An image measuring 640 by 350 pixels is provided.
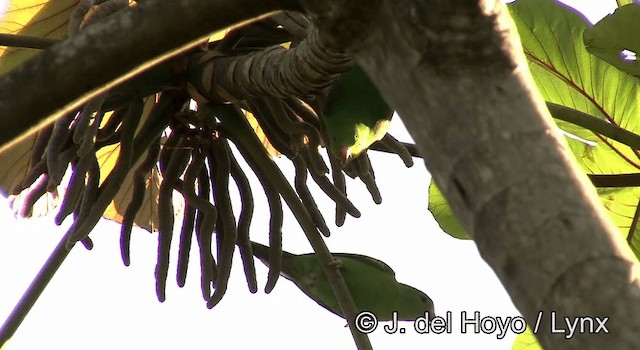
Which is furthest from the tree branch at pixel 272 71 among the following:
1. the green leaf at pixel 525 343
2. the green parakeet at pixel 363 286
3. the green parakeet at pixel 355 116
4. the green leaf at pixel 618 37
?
the green leaf at pixel 525 343

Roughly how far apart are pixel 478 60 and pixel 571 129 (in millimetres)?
1424

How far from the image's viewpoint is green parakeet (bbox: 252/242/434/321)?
1394mm

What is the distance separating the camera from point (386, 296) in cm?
141

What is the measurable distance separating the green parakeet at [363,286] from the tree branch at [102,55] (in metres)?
0.74

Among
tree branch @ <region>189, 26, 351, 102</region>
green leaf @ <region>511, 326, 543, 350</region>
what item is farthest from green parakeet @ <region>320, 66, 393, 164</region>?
green leaf @ <region>511, 326, 543, 350</region>

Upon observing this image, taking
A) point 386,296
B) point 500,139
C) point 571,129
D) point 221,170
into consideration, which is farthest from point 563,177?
point 571,129

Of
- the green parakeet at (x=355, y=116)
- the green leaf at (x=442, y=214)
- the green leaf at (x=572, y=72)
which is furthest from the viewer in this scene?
the green leaf at (x=442, y=214)

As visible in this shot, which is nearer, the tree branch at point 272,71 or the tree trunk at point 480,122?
the tree trunk at point 480,122

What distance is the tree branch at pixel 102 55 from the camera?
738 millimetres

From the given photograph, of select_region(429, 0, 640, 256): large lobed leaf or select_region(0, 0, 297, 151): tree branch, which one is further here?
select_region(429, 0, 640, 256): large lobed leaf

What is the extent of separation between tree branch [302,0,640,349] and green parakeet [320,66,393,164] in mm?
430

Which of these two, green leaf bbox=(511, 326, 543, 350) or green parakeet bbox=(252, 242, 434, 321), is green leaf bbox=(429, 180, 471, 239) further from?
green parakeet bbox=(252, 242, 434, 321)

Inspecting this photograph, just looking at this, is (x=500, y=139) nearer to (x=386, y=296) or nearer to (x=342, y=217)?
(x=386, y=296)

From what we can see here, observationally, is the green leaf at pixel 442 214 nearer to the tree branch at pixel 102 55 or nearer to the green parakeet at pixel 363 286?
the green parakeet at pixel 363 286
